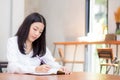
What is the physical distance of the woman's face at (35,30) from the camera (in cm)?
193

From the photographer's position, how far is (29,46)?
2059 mm

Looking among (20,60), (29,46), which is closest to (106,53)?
(29,46)

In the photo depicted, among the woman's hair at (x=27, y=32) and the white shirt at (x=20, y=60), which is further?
the woman's hair at (x=27, y=32)

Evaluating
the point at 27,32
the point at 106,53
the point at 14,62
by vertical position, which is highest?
the point at 27,32

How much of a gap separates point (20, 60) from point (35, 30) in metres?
0.23

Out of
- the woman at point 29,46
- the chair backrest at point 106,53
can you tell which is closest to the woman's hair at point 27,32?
the woman at point 29,46

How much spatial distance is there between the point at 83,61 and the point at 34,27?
147 inches

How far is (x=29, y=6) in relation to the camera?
286 cm

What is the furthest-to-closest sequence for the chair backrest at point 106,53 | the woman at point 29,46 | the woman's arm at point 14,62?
the chair backrest at point 106,53 → the woman at point 29,46 → the woman's arm at point 14,62

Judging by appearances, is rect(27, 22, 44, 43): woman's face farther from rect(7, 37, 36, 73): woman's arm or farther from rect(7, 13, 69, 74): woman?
rect(7, 37, 36, 73): woman's arm

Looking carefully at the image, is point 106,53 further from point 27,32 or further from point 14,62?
point 14,62

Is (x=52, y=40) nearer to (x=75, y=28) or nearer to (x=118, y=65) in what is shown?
(x=75, y=28)

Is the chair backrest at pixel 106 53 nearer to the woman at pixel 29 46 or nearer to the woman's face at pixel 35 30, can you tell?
the woman at pixel 29 46

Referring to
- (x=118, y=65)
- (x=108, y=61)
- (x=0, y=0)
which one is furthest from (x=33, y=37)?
(x=108, y=61)
